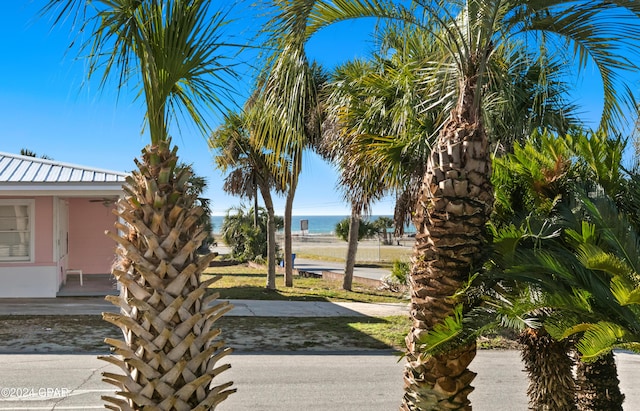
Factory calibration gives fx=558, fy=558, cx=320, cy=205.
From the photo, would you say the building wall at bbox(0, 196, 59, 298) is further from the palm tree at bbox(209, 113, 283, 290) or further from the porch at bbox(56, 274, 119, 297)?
the palm tree at bbox(209, 113, 283, 290)

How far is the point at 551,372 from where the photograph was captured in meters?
5.05

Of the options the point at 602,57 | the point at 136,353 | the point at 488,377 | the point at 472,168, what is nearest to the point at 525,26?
the point at 602,57

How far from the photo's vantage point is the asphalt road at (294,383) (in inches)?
277

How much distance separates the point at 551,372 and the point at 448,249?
1.83 m

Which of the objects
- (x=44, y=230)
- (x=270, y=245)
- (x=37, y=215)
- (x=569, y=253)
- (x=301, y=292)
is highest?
(x=37, y=215)

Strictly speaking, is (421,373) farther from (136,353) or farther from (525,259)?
(136,353)

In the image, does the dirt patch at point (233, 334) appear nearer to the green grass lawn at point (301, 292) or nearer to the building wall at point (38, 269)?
the building wall at point (38, 269)

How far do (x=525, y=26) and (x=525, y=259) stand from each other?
2.11 meters

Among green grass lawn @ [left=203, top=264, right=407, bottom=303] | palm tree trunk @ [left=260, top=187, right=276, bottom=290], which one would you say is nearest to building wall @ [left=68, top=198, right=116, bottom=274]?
green grass lawn @ [left=203, top=264, right=407, bottom=303]

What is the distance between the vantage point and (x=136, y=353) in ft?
9.68

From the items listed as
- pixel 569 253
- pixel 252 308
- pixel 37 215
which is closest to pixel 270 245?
pixel 252 308

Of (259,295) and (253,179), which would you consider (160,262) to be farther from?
(253,179)

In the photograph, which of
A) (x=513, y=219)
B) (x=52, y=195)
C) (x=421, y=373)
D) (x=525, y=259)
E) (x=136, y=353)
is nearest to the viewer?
(x=136, y=353)

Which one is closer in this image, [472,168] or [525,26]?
[472,168]
